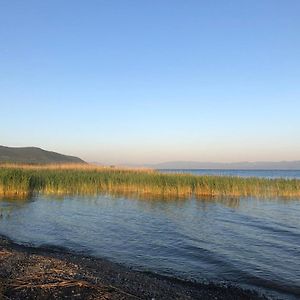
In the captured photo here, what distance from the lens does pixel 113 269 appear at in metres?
9.34

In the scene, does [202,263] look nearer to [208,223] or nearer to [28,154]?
[208,223]

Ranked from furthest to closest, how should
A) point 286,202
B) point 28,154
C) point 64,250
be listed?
point 28,154 < point 286,202 < point 64,250

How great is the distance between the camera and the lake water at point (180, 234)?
10383mm

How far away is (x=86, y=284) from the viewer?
710 cm

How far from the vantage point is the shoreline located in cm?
675

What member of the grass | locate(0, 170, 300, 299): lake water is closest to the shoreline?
locate(0, 170, 300, 299): lake water

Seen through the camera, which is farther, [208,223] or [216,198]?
[216,198]

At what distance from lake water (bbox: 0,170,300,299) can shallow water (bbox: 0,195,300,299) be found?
0.03 m

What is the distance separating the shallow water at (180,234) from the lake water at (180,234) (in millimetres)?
28

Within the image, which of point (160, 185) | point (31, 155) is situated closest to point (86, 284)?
point (160, 185)

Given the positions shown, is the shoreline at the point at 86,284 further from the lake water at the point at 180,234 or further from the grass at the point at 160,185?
the grass at the point at 160,185

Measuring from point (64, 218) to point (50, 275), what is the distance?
36.8 ft

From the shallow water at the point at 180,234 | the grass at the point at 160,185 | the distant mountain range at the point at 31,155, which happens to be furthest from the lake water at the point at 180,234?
the distant mountain range at the point at 31,155

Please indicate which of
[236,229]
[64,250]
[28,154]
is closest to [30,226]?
[64,250]
